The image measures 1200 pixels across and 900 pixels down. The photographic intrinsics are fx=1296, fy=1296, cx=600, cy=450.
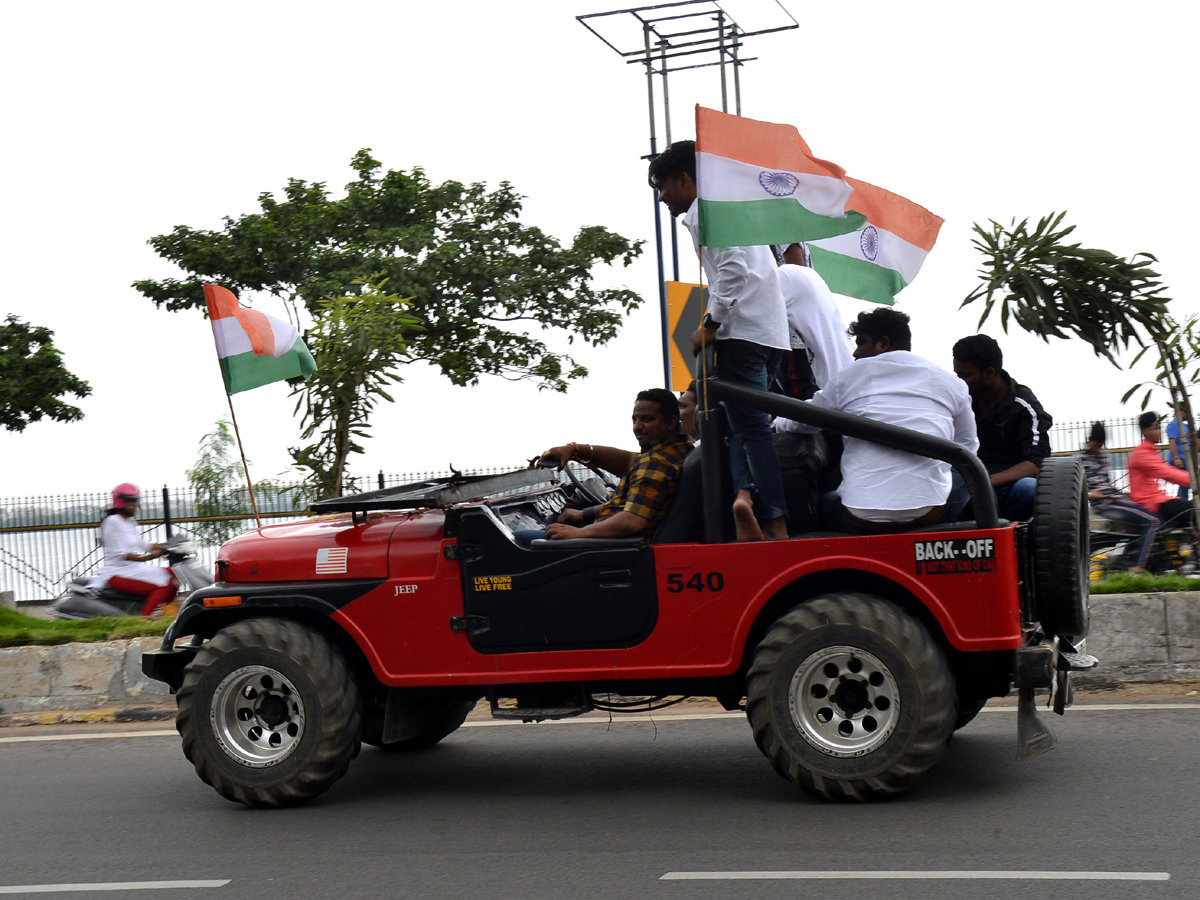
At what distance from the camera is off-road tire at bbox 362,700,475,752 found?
6.76m

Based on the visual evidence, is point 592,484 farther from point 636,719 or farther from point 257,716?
point 257,716

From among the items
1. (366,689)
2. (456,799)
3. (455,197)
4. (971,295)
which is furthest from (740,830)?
(455,197)

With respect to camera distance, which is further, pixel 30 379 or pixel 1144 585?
pixel 30 379

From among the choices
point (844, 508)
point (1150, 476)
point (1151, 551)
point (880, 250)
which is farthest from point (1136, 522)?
point (844, 508)

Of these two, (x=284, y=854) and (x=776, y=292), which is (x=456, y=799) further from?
(x=776, y=292)

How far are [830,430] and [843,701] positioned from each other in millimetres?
1136

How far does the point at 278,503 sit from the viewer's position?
19.4m

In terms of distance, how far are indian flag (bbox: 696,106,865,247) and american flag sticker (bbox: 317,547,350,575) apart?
7.17 ft

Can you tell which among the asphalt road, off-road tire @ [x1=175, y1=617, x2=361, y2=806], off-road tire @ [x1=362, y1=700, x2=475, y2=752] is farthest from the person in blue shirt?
off-road tire @ [x1=175, y1=617, x2=361, y2=806]

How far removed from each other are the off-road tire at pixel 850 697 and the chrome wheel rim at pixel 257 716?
2.14 metres

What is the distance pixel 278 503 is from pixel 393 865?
15.0 m

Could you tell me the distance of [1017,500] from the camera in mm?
5840

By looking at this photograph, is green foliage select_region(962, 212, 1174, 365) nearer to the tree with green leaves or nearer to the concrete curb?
the tree with green leaves

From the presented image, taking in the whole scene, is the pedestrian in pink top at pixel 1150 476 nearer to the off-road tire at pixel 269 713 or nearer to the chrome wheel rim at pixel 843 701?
the chrome wheel rim at pixel 843 701
